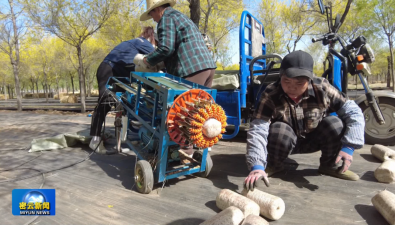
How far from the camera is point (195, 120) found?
1985 mm

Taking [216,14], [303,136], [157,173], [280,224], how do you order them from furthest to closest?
[216,14] → [303,136] → [157,173] → [280,224]

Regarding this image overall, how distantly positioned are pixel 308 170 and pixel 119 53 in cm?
300

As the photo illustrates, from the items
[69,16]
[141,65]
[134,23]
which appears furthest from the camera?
[134,23]

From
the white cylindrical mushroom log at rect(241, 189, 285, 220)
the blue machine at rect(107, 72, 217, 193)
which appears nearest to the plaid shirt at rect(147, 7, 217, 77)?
the blue machine at rect(107, 72, 217, 193)

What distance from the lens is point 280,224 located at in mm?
1767

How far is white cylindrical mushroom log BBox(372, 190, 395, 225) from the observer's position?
1611 mm

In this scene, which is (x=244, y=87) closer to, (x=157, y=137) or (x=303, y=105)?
→ (x=303, y=105)

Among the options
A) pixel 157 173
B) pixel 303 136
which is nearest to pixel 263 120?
pixel 303 136

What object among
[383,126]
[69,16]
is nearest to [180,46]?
[383,126]

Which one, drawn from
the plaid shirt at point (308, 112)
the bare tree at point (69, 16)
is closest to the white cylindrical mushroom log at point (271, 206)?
the plaid shirt at point (308, 112)

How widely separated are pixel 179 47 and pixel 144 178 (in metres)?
1.48

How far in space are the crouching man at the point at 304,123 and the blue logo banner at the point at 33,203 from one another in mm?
1663

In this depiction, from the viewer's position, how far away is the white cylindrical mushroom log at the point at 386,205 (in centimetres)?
161

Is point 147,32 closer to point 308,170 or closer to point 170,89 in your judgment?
point 170,89
